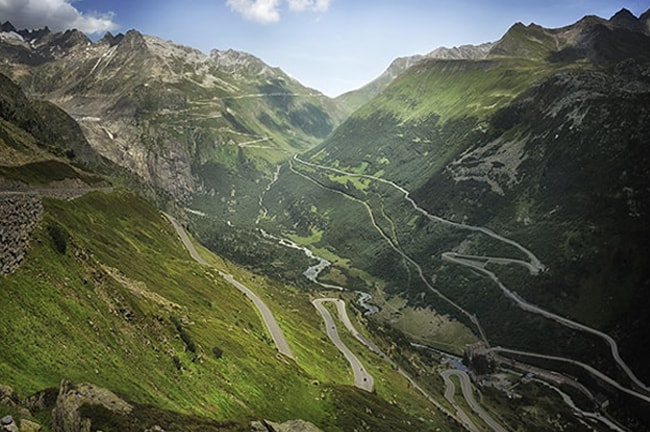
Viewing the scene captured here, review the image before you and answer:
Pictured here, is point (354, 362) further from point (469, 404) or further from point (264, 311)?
point (469, 404)

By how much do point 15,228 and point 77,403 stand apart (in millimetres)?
31415

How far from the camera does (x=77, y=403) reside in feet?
151

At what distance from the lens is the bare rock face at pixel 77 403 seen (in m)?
44.7

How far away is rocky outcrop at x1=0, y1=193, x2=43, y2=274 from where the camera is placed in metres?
60.2

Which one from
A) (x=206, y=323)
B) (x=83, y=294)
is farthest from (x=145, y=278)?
(x=83, y=294)

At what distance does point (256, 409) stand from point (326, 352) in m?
70.0

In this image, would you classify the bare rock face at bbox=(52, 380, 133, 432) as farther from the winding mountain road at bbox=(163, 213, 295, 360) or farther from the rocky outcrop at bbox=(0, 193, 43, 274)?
the winding mountain road at bbox=(163, 213, 295, 360)

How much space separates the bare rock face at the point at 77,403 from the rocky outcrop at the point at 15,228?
731 inches

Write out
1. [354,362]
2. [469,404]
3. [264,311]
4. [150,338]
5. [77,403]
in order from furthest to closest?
1. [469,404]
2. [354,362]
3. [264,311]
4. [150,338]
5. [77,403]

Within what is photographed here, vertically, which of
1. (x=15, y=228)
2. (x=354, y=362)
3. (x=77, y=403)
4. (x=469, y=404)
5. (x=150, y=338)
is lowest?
(x=469, y=404)

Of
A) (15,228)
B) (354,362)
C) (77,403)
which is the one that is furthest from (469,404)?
(77,403)

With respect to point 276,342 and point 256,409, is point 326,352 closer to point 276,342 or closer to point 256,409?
point 276,342

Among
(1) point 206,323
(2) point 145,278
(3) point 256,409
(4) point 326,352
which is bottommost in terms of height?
(4) point 326,352

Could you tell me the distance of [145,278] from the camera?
355ft
